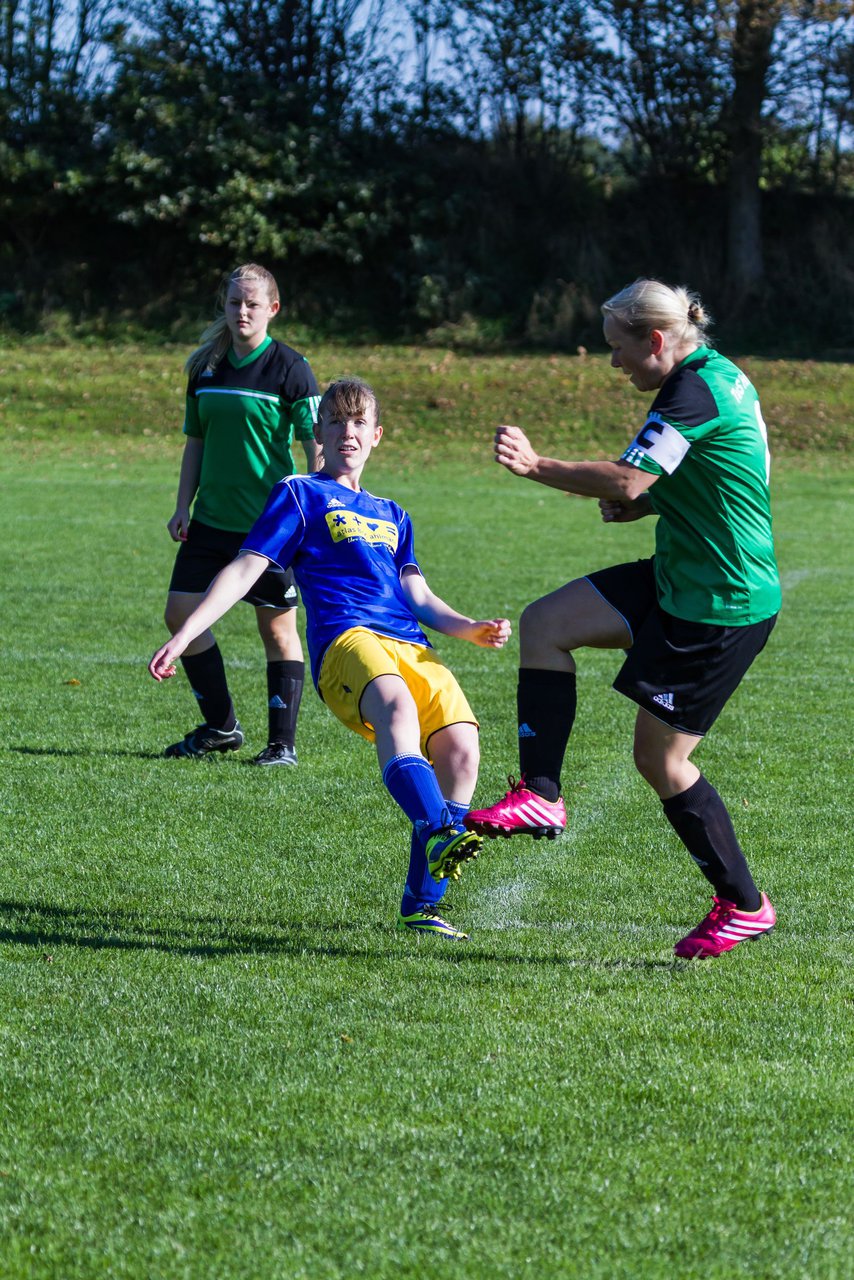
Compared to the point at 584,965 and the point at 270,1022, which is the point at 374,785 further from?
the point at 270,1022

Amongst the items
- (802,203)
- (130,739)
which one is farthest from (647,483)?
(802,203)

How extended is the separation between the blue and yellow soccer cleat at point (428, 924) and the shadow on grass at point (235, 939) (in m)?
0.05

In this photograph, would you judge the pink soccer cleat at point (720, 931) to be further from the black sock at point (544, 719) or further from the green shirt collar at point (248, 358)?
the green shirt collar at point (248, 358)

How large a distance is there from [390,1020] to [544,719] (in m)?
1.07

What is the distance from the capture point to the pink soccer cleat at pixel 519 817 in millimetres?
4012

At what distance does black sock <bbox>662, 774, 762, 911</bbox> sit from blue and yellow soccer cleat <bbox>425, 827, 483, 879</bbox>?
0.61 m

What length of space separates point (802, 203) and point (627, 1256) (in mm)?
36702

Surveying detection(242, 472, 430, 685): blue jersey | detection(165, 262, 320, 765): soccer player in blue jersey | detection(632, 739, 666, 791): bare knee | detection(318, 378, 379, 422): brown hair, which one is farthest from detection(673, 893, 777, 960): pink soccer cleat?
detection(165, 262, 320, 765): soccer player in blue jersey

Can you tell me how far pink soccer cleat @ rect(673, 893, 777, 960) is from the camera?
13.8 feet

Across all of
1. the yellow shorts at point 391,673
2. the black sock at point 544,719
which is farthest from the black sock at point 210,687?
the black sock at point 544,719

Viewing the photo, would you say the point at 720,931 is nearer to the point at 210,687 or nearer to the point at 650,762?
the point at 650,762

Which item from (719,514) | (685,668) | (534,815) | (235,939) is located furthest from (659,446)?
(235,939)

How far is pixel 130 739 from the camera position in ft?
23.5

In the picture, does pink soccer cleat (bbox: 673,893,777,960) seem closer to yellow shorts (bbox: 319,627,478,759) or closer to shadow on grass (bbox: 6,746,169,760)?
yellow shorts (bbox: 319,627,478,759)
